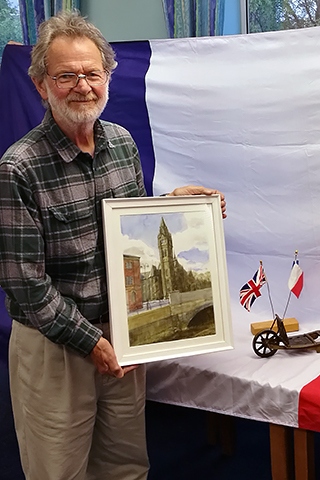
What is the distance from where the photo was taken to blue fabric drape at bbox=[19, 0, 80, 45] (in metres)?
3.31

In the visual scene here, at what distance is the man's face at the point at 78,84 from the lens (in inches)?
55.9

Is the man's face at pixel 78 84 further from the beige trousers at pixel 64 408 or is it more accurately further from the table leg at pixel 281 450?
the table leg at pixel 281 450

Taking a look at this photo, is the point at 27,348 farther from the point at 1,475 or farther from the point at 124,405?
the point at 1,475

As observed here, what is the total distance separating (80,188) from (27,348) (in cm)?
42

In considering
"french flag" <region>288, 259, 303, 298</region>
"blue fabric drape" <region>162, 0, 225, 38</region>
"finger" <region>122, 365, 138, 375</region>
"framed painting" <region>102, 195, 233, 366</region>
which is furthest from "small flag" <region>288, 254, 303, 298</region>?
"blue fabric drape" <region>162, 0, 225, 38</region>

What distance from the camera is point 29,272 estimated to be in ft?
4.63

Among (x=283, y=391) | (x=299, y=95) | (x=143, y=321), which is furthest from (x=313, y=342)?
(x=299, y=95)

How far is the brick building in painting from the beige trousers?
183 millimetres

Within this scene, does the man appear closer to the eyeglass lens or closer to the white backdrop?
the eyeglass lens

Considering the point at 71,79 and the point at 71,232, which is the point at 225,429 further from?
the point at 71,79

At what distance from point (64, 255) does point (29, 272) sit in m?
0.10

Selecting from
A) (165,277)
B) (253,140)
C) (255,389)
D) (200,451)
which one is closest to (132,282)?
(165,277)

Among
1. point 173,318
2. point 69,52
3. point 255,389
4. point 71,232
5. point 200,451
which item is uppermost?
point 69,52

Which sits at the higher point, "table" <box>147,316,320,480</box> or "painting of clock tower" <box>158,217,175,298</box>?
"painting of clock tower" <box>158,217,175,298</box>
